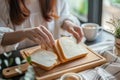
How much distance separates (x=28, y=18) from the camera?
3.49 feet

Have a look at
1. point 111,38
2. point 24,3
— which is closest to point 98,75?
point 111,38

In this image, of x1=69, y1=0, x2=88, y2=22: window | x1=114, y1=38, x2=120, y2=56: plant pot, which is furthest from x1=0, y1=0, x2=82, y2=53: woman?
x1=69, y1=0, x2=88, y2=22: window

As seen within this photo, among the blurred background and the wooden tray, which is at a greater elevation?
the blurred background

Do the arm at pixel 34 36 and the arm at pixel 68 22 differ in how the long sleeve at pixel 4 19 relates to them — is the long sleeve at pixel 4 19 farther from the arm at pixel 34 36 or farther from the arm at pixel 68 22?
the arm at pixel 68 22

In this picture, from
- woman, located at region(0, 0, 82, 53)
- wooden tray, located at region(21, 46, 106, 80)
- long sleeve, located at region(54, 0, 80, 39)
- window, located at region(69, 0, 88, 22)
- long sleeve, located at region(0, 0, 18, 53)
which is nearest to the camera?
wooden tray, located at region(21, 46, 106, 80)

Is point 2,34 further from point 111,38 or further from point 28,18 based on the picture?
point 111,38

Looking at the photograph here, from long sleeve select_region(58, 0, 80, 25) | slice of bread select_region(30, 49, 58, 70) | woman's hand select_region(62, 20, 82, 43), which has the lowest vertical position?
slice of bread select_region(30, 49, 58, 70)

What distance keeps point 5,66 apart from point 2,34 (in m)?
0.15

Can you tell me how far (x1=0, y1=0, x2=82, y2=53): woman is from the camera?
0.85m

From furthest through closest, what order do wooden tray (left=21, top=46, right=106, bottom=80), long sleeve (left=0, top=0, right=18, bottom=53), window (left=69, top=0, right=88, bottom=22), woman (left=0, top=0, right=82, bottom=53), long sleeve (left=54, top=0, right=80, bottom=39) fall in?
window (left=69, top=0, right=88, bottom=22) → long sleeve (left=54, top=0, right=80, bottom=39) → long sleeve (left=0, top=0, right=18, bottom=53) → woman (left=0, top=0, right=82, bottom=53) → wooden tray (left=21, top=46, right=106, bottom=80)

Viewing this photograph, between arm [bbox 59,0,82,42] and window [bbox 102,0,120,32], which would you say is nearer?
arm [bbox 59,0,82,42]

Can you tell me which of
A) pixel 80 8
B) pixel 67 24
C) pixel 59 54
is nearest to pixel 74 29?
pixel 67 24

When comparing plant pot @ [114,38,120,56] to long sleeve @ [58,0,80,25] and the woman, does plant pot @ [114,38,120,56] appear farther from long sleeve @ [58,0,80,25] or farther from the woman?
long sleeve @ [58,0,80,25]

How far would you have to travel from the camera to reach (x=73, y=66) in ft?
2.59
